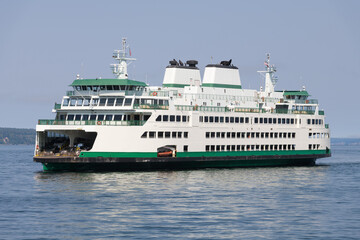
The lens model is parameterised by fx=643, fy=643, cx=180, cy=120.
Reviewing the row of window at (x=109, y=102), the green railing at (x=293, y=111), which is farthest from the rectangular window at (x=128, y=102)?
the green railing at (x=293, y=111)

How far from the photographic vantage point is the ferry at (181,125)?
172 feet

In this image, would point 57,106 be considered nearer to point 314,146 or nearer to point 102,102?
point 102,102

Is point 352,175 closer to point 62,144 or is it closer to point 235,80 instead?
point 235,80

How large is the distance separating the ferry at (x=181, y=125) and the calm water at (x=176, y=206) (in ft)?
9.17

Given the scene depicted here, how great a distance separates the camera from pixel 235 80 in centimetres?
6588

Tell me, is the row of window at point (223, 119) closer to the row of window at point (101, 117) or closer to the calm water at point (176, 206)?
the row of window at point (101, 117)

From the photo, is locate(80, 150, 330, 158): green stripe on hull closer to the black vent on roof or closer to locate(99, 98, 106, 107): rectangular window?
locate(99, 98, 106, 107): rectangular window

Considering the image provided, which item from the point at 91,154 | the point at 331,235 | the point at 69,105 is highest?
the point at 69,105

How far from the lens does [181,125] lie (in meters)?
56.9

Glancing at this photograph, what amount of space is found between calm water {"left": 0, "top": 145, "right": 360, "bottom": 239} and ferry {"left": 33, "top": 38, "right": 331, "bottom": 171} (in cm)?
279

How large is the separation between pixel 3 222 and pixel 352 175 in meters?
34.7

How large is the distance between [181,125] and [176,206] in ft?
73.5

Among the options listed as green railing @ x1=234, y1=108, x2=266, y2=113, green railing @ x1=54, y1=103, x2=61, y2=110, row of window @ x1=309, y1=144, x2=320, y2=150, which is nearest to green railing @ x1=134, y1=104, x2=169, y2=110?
green railing @ x1=54, y1=103, x2=61, y2=110

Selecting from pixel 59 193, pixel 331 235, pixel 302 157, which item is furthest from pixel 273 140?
pixel 331 235
